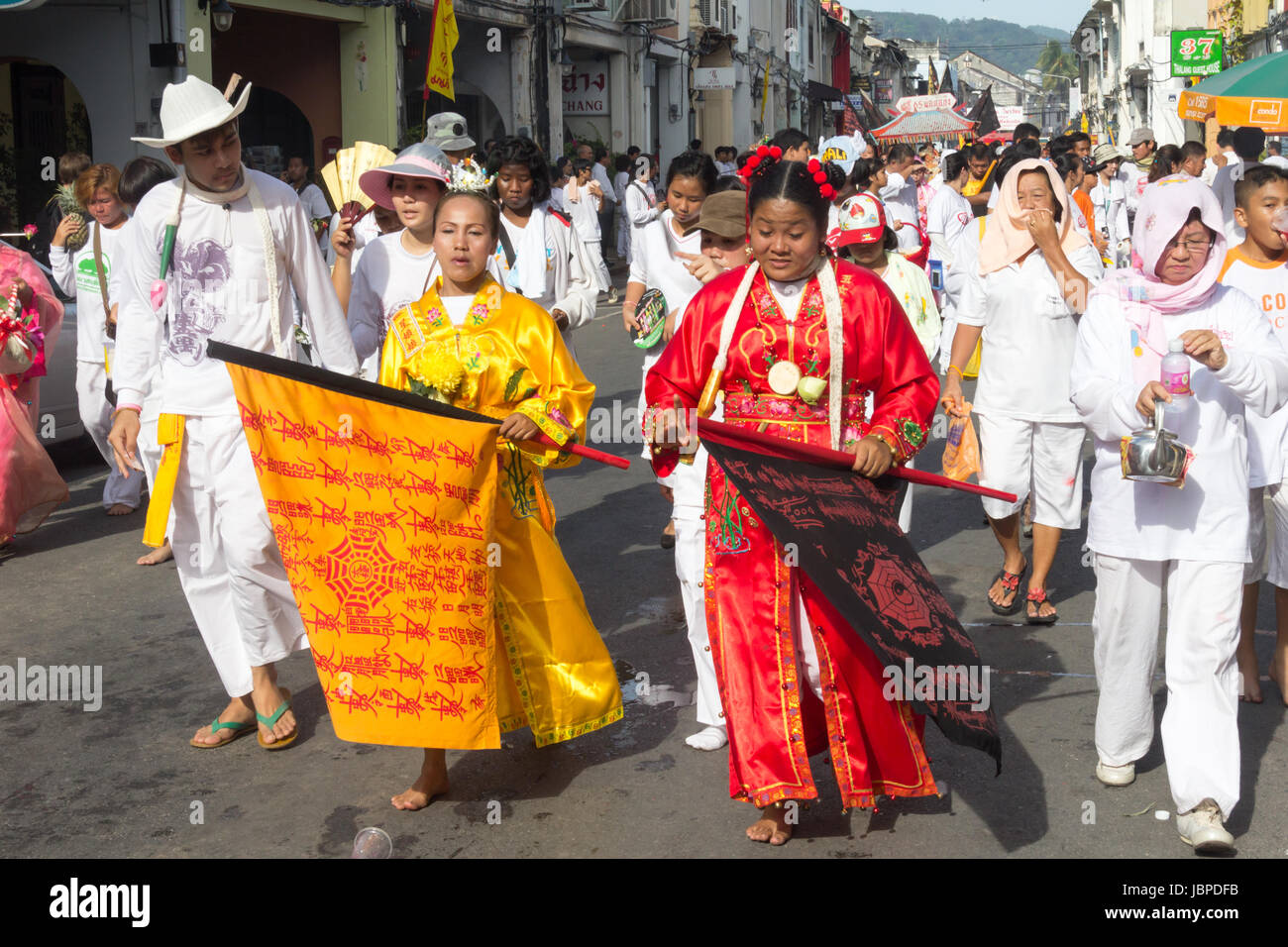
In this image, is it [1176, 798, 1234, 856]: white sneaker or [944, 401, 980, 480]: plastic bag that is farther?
[944, 401, 980, 480]: plastic bag

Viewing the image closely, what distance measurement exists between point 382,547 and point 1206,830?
2363mm

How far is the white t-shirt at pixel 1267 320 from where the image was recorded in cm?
457

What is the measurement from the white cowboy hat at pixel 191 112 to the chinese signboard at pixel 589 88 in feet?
85.9

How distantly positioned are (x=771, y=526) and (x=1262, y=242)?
2380mm

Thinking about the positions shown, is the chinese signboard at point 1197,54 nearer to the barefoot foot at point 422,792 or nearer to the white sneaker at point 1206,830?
the white sneaker at point 1206,830

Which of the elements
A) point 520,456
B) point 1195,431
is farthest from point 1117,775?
point 520,456

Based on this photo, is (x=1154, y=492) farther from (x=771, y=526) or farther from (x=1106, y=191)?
(x=1106, y=191)

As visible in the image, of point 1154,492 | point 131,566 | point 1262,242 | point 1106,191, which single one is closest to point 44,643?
point 131,566

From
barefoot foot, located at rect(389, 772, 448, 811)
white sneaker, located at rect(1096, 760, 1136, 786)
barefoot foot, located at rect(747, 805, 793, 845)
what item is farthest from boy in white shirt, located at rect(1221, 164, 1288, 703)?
barefoot foot, located at rect(389, 772, 448, 811)

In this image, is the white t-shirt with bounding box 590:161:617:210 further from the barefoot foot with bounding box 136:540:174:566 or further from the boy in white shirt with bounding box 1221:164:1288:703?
the boy in white shirt with bounding box 1221:164:1288:703

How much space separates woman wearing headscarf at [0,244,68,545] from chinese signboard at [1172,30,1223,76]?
113 ft

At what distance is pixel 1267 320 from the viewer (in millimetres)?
4652

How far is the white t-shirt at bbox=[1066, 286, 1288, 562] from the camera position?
4059 millimetres

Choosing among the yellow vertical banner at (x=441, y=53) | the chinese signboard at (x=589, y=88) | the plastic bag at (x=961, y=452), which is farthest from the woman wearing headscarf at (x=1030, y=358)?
the chinese signboard at (x=589, y=88)
